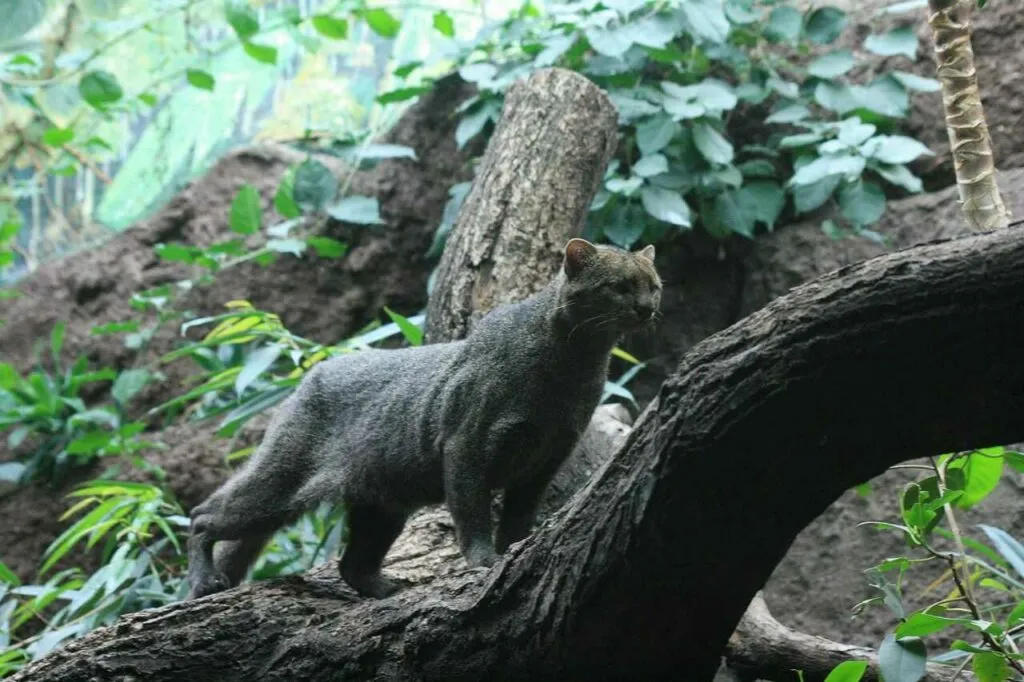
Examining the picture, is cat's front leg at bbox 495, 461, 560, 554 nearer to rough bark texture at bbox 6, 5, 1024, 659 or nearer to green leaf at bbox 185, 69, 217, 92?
rough bark texture at bbox 6, 5, 1024, 659

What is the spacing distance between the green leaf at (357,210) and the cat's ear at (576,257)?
3.26 metres

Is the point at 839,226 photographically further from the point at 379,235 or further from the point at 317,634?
the point at 317,634

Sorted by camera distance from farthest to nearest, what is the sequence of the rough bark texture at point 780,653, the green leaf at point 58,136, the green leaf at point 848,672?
the green leaf at point 58,136
the rough bark texture at point 780,653
the green leaf at point 848,672

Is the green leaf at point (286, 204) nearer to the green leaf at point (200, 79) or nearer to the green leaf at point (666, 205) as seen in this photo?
the green leaf at point (200, 79)

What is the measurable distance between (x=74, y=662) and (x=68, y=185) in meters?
6.22

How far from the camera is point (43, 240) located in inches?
341

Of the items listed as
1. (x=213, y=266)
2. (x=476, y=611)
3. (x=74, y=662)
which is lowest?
(x=74, y=662)

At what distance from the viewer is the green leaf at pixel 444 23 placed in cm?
683

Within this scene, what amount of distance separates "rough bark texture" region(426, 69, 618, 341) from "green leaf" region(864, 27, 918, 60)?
71.1 inches

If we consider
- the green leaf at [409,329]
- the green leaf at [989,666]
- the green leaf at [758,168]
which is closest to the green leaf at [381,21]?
the green leaf at [758,168]

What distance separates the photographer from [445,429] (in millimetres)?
3883

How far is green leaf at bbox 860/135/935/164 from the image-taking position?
6.06m

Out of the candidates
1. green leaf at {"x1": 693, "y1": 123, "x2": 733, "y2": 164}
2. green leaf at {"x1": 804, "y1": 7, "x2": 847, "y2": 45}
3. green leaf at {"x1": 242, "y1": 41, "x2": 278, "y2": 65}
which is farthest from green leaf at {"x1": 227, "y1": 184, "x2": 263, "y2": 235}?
green leaf at {"x1": 804, "y1": 7, "x2": 847, "y2": 45}

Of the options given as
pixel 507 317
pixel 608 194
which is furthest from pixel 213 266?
pixel 507 317
